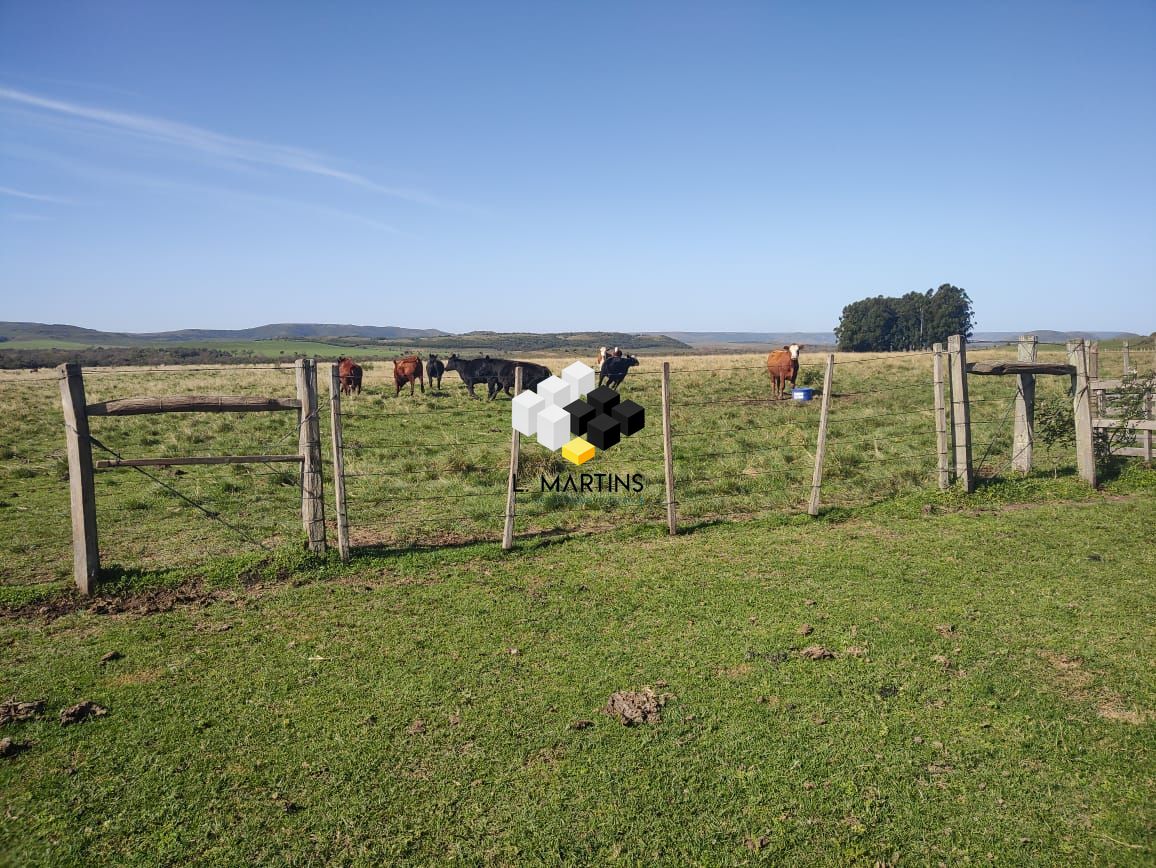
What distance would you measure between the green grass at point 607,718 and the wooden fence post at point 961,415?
2.57 metres

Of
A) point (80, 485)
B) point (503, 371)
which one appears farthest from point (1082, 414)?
point (503, 371)

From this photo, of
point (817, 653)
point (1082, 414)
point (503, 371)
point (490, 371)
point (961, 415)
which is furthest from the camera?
point (490, 371)

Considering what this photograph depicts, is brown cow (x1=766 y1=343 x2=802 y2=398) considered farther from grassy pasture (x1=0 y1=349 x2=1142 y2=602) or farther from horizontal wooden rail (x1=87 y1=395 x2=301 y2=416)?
horizontal wooden rail (x1=87 y1=395 x2=301 y2=416)

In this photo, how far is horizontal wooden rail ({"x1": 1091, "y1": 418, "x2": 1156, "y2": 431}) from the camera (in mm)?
10406

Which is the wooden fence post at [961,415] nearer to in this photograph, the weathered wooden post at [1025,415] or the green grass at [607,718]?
the weathered wooden post at [1025,415]

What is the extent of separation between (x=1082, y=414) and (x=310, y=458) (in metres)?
10.7

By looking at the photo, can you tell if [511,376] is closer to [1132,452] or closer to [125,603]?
[1132,452]

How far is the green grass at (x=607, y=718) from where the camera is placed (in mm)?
3393

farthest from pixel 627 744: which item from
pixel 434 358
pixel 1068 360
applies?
pixel 434 358

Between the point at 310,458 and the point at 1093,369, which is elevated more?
the point at 1093,369

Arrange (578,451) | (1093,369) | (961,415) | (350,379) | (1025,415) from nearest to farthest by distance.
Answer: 1. (961,415)
2. (1093,369)
3. (1025,415)
4. (578,451)
5. (350,379)

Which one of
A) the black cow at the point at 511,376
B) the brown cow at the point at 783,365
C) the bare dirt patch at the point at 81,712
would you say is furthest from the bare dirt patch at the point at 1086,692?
the black cow at the point at 511,376

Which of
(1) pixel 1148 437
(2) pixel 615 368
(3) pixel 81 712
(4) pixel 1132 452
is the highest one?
(2) pixel 615 368

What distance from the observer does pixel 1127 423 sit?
10469mm
